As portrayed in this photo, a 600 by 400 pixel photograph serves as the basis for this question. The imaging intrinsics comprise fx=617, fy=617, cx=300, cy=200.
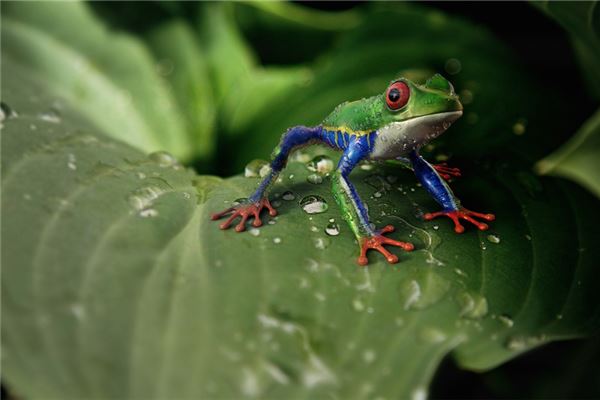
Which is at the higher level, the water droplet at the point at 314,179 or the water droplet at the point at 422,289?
the water droplet at the point at 314,179

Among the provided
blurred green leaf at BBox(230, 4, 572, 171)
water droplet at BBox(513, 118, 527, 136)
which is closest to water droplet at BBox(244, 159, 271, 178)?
blurred green leaf at BBox(230, 4, 572, 171)

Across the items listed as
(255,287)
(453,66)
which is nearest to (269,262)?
(255,287)

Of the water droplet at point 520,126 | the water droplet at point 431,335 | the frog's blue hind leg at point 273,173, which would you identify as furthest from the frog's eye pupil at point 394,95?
the water droplet at point 520,126

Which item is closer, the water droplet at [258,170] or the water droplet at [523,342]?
the water droplet at [523,342]

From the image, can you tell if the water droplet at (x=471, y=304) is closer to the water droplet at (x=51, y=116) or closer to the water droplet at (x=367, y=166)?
the water droplet at (x=367, y=166)

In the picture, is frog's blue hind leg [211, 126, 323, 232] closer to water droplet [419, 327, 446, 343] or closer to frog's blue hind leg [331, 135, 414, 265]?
frog's blue hind leg [331, 135, 414, 265]

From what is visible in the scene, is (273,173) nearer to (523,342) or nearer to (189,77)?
(523,342)

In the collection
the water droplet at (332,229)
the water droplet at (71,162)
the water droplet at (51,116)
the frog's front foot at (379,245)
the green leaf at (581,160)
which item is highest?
the water droplet at (51,116)
